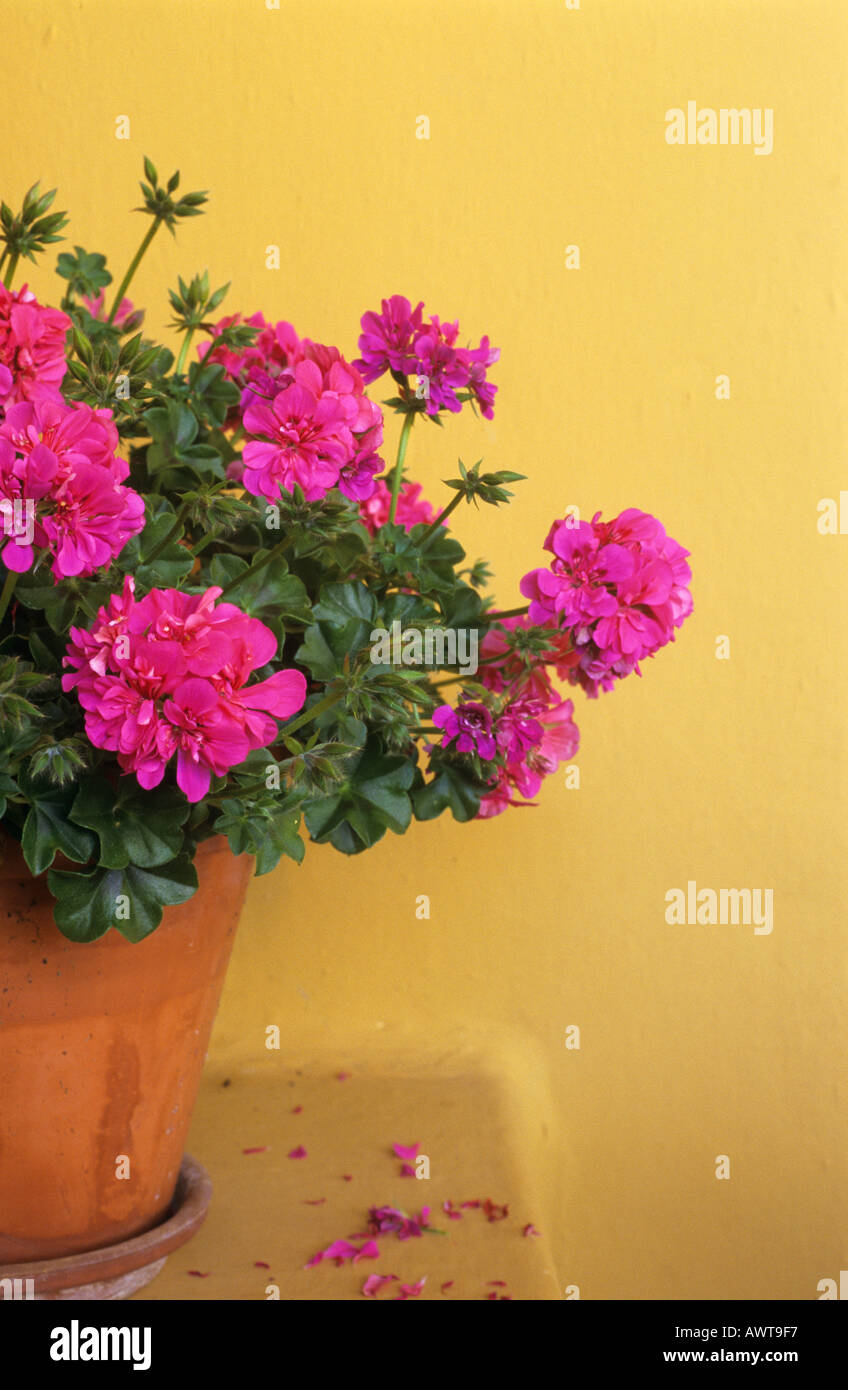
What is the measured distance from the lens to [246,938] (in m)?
1.19

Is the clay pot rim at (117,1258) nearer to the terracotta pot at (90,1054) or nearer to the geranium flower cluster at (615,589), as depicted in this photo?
the terracotta pot at (90,1054)

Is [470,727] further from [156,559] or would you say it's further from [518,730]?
[156,559]

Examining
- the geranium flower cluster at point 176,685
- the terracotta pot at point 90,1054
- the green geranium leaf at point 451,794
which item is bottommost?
the terracotta pot at point 90,1054

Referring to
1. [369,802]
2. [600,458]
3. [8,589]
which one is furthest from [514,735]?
[600,458]

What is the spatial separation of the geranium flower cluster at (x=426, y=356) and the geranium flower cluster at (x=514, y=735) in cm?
21

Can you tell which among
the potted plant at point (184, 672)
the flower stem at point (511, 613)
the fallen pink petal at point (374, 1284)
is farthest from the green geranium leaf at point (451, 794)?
the fallen pink petal at point (374, 1284)

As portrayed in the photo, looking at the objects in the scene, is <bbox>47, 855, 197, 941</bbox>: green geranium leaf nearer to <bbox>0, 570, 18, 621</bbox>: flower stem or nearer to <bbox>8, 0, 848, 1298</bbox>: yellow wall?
Answer: <bbox>0, 570, 18, 621</bbox>: flower stem

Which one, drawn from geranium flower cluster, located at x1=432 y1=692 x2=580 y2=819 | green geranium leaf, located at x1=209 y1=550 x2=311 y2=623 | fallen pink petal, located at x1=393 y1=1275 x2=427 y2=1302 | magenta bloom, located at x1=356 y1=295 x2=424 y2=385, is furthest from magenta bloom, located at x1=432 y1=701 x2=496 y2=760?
fallen pink petal, located at x1=393 y1=1275 x2=427 y2=1302

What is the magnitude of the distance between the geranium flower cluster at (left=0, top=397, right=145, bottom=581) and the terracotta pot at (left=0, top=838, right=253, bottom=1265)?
0.21m

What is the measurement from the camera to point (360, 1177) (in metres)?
1.00

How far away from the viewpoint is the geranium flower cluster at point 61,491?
58 cm

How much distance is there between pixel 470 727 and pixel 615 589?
130 millimetres

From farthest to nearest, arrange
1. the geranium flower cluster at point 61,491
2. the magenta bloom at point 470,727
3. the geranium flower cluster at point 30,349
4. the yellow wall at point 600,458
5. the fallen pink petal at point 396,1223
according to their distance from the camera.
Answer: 1. the yellow wall at point 600,458
2. the fallen pink petal at point 396,1223
3. the magenta bloom at point 470,727
4. the geranium flower cluster at point 30,349
5. the geranium flower cluster at point 61,491
